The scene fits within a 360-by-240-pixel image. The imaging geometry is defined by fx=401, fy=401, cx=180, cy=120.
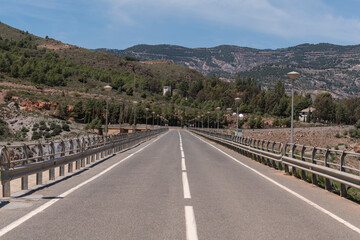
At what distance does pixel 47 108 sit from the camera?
130m

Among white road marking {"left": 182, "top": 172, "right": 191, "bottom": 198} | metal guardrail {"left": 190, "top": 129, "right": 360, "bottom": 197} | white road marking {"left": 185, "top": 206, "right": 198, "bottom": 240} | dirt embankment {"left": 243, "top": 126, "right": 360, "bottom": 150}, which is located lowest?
dirt embankment {"left": 243, "top": 126, "right": 360, "bottom": 150}

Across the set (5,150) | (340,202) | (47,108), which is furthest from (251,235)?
(47,108)

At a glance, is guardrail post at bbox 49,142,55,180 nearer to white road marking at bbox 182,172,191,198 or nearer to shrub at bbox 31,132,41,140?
white road marking at bbox 182,172,191,198

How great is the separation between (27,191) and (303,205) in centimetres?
698

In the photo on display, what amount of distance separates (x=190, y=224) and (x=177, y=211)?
3.79 ft

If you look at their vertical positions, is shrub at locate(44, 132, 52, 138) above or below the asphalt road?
below

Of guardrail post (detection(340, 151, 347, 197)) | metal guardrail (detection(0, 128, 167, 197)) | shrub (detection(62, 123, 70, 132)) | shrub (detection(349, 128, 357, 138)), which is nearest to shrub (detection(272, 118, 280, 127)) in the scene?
shrub (detection(349, 128, 357, 138))

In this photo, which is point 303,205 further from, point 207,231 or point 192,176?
point 192,176

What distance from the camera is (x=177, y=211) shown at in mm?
8203

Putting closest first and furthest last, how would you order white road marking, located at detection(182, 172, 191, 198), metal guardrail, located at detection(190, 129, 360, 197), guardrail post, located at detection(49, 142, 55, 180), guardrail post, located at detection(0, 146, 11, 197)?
guardrail post, located at detection(0, 146, 11, 197) < white road marking, located at detection(182, 172, 191, 198) < metal guardrail, located at detection(190, 129, 360, 197) < guardrail post, located at detection(49, 142, 55, 180)

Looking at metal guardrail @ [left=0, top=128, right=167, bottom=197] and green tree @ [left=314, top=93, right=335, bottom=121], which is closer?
metal guardrail @ [left=0, top=128, right=167, bottom=197]

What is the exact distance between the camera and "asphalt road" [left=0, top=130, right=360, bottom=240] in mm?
6559

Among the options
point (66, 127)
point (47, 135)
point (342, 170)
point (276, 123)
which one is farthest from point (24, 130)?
point (276, 123)

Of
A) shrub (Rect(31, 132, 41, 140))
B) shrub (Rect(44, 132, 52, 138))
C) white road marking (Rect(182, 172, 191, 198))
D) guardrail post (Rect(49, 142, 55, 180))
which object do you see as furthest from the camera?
shrub (Rect(44, 132, 52, 138))
